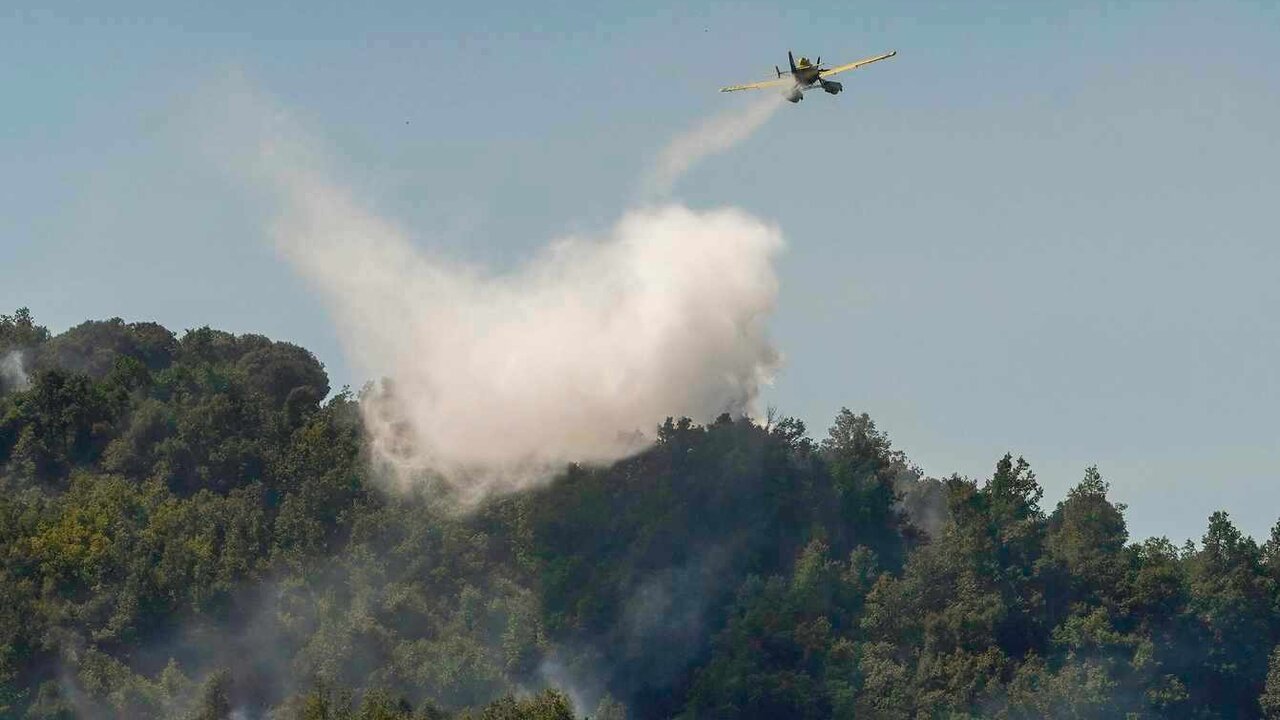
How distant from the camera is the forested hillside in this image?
434ft

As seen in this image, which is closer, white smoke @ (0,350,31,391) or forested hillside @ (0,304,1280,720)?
forested hillside @ (0,304,1280,720)

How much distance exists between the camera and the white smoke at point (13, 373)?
172375 mm

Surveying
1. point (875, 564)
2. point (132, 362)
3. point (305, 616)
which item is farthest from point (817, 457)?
point (132, 362)

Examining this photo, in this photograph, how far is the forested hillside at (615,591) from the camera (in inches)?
5212

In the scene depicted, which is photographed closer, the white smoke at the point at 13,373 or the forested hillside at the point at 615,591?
the forested hillside at the point at 615,591

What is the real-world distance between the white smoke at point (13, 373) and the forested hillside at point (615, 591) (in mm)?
15283

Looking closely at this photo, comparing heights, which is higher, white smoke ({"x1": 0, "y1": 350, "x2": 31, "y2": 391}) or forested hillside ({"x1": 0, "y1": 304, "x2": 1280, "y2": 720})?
white smoke ({"x1": 0, "y1": 350, "x2": 31, "y2": 391})

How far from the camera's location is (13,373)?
17512 centimetres

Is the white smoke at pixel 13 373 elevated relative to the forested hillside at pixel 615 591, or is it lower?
elevated

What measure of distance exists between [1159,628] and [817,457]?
25.3 metres

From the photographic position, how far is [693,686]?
133375 mm

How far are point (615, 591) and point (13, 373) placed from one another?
2335 inches

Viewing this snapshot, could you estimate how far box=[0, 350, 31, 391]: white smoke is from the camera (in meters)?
172

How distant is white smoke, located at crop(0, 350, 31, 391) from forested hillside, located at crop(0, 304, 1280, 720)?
1528 centimetres
